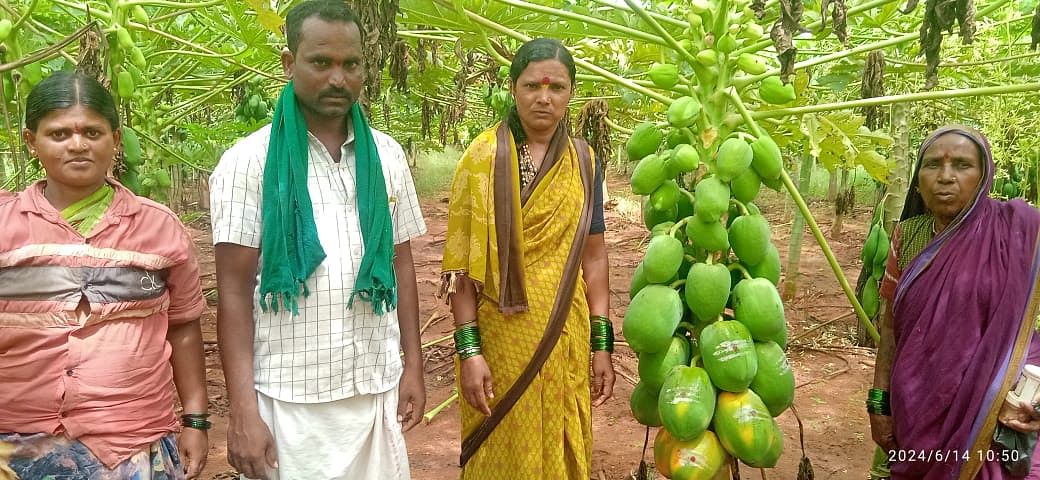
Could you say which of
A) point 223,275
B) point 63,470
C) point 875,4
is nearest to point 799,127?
point 875,4

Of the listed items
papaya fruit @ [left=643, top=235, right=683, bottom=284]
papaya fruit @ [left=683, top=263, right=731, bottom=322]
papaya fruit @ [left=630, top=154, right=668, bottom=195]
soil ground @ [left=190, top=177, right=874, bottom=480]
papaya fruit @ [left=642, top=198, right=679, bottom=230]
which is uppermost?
papaya fruit @ [left=630, top=154, right=668, bottom=195]

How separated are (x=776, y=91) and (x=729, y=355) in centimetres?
71

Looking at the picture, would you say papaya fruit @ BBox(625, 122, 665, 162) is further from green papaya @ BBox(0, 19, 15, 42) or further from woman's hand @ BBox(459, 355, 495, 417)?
green papaya @ BBox(0, 19, 15, 42)

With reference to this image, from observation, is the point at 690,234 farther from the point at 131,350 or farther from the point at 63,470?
the point at 63,470

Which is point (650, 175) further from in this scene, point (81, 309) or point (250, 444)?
point (81, 309)

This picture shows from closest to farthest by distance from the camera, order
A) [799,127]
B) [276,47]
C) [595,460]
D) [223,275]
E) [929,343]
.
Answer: [223,275]
[929,343]
[799,127]
[595,460]
[276,47]

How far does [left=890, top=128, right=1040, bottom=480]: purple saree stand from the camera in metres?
1.80

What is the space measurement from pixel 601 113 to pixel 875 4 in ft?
4.50

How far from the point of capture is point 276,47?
138 inches

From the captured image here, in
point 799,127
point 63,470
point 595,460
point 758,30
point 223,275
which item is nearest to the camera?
point 63,470

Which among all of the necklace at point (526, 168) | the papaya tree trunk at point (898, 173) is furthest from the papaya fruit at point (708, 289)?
the papaya tree trunk at point (898, 173)

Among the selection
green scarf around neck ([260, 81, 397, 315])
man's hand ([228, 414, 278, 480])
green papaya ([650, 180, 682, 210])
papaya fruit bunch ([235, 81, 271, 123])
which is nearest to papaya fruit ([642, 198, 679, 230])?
green papaya ([650, 180, 682, 210])

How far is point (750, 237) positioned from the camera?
1982 millimetres

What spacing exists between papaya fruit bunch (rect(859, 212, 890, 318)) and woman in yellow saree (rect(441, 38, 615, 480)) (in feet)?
3.10
